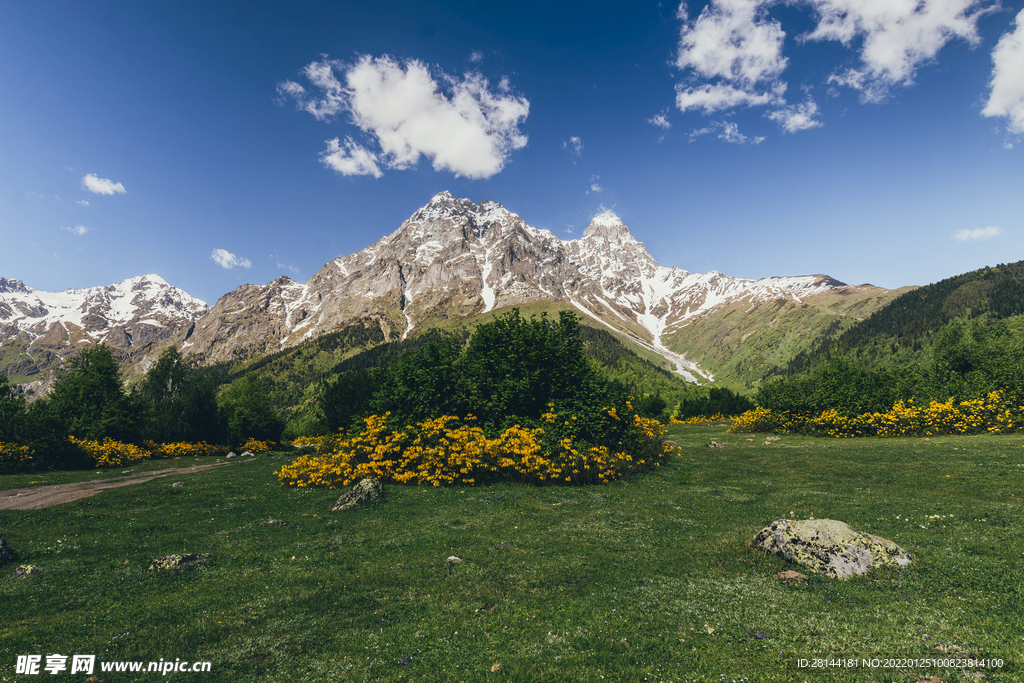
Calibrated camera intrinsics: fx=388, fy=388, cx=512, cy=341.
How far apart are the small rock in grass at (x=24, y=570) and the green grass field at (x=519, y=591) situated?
13.1 inches

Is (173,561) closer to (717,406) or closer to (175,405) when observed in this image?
(175,405)

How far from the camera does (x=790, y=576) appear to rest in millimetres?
13039

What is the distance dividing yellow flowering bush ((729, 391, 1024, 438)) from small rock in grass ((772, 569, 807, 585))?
55.7 m

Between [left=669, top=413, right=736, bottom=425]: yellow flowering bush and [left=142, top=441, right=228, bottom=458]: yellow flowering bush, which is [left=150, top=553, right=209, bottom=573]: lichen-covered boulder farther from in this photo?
[left=669, top=413, right=736, bottom=425]: yellow flowering bush

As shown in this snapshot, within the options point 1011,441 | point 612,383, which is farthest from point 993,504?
point 1011,441

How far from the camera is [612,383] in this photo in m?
40.4

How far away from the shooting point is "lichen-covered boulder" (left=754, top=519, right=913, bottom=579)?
1286cm

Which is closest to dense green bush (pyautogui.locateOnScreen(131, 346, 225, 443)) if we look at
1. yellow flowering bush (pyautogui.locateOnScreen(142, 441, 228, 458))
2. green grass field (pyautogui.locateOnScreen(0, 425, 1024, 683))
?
yellow flowering bush (pyautogui.locateOnScreen(142, 441, 228, 458))

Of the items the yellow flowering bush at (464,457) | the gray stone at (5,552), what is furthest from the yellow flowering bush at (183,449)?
the gray stone at (5,552)

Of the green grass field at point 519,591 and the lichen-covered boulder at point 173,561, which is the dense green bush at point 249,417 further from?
the lichen-covered boulder at point 173,561

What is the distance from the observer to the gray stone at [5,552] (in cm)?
1500

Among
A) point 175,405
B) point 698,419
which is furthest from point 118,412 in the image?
point 698,419

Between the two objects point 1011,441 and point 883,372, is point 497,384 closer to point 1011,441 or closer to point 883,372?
point 1011,441

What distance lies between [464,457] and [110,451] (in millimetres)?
47776
